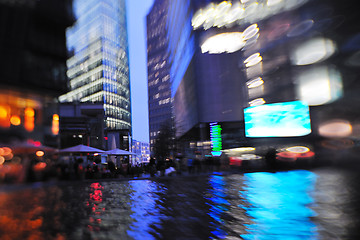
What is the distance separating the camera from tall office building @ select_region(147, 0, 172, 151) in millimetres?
124356

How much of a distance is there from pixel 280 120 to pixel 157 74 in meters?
114

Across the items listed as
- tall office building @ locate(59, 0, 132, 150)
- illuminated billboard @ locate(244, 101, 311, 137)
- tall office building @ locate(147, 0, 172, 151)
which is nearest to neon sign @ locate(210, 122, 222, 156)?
illuminated billboard @ locate(244, 101, 311, 137)

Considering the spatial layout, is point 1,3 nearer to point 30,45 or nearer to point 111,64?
point 30,45

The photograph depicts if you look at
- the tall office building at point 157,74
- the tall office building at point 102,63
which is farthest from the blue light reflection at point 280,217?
the tall office building at point 157,74

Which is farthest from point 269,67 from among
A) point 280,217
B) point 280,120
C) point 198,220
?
point 198,220

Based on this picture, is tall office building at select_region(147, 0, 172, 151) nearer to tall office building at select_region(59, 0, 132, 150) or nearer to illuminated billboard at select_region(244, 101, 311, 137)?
tall office building at select_region(59, 0, 132, 150)

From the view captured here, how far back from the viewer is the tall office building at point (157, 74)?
124m

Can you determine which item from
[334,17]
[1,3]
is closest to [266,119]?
[334,17]

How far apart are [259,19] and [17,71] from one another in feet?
130

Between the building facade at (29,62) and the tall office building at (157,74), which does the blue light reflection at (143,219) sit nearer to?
the building facade at (29,62)

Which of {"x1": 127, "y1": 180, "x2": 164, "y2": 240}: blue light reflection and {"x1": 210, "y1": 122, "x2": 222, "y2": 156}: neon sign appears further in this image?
{"x1": 210, "y1": 122, "x2": 222, "y2": 156}: neon sign

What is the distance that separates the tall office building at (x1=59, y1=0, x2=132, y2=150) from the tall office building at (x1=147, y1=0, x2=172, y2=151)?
33051 mm

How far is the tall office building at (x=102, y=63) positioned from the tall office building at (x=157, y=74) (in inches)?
1301

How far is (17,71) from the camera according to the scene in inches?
215
